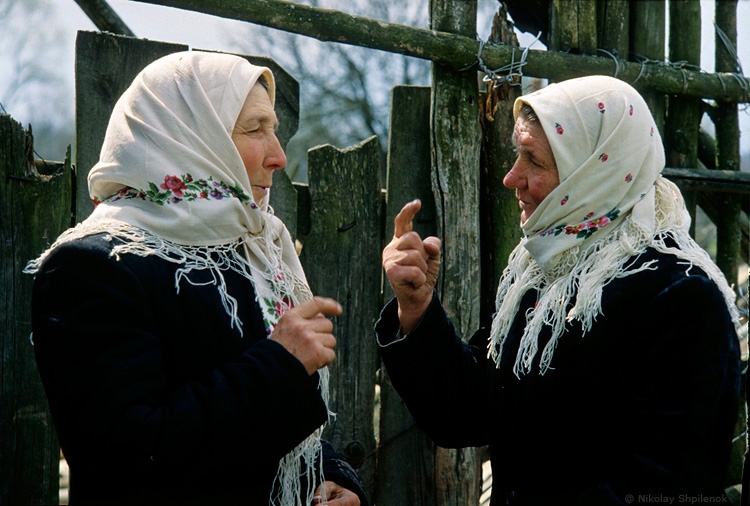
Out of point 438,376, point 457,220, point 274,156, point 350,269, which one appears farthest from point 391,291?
point 274,156

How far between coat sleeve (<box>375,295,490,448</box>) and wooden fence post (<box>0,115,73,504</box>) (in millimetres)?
1356

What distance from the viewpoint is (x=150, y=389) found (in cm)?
187

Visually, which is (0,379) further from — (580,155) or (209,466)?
(580,155)

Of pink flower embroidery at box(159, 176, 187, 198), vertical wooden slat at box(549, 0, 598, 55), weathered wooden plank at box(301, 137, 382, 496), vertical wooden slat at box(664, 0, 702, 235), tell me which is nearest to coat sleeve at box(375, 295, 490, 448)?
weathered wooden plank at box(301, 137, 382, 496)

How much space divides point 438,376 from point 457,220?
110cm

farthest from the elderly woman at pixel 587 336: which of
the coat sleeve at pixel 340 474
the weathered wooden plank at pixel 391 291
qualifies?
the weathered wooden plank at pixel 391 291

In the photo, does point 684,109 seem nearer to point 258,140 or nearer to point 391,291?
point 391,291

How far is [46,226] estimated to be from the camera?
2930 mm

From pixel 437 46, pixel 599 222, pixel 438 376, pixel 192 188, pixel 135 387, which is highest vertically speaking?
pixel 437 46

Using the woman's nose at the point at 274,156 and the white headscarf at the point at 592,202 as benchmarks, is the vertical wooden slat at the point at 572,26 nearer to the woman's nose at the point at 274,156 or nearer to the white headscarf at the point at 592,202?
the white headscarf at the point at 592,202

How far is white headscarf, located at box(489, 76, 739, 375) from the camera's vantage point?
2.43 metres

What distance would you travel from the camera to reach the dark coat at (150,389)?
184cm

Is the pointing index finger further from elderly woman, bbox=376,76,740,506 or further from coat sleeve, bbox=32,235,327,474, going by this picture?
coat sleeve, bbox=32,235,327,474

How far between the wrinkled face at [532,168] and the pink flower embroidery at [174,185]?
1.14 metres
